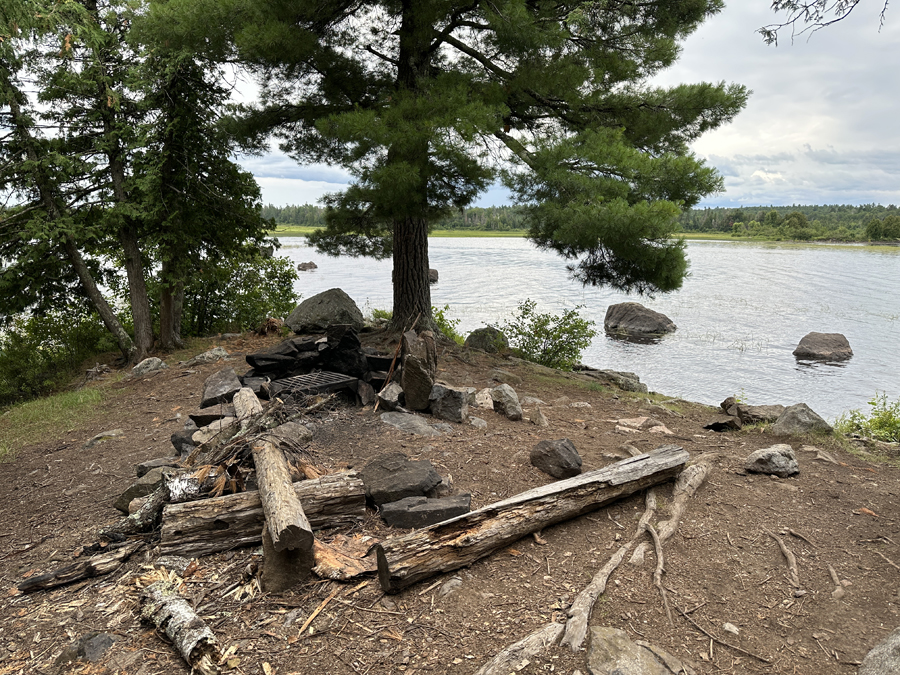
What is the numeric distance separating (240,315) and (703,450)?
36.3 ft

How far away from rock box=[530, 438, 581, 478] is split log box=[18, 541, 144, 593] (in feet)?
10.4

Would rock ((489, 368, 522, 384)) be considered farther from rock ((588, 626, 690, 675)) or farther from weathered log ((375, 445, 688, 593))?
rock ((588, 626, 690, 675))

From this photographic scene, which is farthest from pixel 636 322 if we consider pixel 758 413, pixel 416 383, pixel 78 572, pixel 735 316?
pixel 78 572

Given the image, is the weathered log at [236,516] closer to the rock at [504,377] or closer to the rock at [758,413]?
the rock at [504,377]

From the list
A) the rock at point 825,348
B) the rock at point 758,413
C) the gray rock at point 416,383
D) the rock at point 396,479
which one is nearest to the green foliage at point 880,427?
the rock at point 758,413

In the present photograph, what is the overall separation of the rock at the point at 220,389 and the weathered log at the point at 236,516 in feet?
9.14

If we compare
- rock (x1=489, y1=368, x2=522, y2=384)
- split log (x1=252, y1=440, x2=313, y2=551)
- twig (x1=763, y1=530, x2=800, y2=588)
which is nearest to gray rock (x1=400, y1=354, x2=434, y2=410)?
split log (x1=252, y1=440, x2=313, y2=551)

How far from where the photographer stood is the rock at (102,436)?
6.29m

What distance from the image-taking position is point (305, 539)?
10.1 ft

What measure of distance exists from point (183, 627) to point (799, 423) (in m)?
6.58

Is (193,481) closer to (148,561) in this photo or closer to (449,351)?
(148,561)

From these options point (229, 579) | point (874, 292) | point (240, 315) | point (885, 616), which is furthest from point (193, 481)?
point (874, 292)

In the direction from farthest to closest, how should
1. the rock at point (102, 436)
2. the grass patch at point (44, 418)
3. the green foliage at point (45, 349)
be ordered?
the green foliage at point (45, 349), the grass patch at point (44, 418), the rock at point (102, 436)

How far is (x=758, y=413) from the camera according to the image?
23.7 feet
